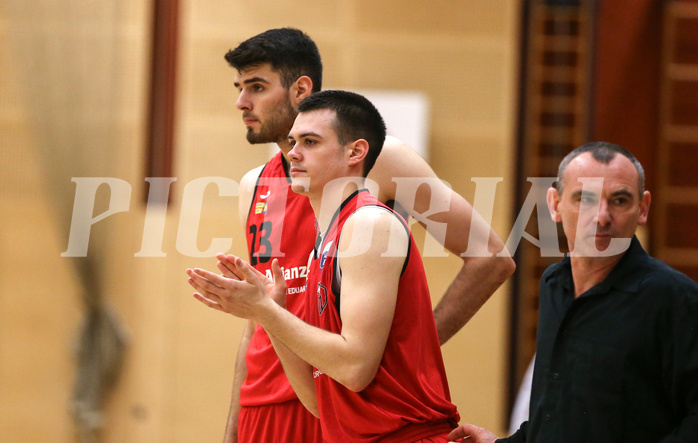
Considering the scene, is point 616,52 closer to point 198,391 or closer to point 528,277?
point 528,277

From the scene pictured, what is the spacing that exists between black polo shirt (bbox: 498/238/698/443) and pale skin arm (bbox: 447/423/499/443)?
144 mm

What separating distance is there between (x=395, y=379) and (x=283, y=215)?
28.4 inches

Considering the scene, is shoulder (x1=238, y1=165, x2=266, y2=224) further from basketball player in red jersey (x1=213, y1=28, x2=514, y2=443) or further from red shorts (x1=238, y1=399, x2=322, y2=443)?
red shorts (x1=238, y1=399, x2=322, y2=443)

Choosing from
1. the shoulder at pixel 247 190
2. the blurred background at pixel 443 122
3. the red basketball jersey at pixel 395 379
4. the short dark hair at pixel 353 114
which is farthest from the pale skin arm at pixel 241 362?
the blurred background at pixel 443 122

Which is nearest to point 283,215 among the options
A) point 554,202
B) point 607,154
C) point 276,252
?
point 276,252

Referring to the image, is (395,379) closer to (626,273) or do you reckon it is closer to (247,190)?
(626,273)

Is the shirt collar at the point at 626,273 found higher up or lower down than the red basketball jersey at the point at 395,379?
Result: higher up

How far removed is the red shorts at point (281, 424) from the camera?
207 centimetres

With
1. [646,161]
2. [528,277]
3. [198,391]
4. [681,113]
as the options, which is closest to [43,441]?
[198,391]

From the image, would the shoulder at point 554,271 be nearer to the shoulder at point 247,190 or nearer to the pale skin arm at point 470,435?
the pale skin arm at point 470,435

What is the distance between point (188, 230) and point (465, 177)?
1.77 metres

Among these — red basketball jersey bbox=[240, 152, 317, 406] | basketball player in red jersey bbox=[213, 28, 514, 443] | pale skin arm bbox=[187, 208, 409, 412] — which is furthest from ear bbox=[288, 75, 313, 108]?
pale skin arm bbox=[187, 208, 409, 412]

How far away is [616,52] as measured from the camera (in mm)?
4633

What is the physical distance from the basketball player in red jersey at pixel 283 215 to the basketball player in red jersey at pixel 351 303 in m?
0.26
